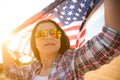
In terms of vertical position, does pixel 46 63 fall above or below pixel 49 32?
below

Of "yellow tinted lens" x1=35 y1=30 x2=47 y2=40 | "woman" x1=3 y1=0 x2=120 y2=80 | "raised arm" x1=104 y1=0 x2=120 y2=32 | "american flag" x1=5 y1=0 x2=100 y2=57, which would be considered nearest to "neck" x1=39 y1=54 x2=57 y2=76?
"woman" x1=3 y1=0 x2=120 y2=80

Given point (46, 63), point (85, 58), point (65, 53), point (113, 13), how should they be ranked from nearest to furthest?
point (113, 13), point (85, 58), point (65, 53), point (46, 63)

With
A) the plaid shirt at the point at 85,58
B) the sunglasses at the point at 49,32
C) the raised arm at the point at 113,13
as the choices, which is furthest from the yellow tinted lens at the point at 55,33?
the raised arm at the point at 113,13

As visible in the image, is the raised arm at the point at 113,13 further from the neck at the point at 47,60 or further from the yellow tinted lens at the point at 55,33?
the neck at the point at 47,60

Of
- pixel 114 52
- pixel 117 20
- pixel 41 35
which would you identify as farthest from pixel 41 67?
pixel 117 20

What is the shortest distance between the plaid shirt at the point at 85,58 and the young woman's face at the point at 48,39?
9cm

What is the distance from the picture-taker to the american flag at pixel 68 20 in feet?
17.6

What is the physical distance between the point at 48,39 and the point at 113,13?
0.84 metres

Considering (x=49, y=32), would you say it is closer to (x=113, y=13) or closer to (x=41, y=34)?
(x=41, y=34)

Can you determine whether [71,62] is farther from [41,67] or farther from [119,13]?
[119,13]

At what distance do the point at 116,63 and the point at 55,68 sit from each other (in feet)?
13.2

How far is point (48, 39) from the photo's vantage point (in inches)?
94.0

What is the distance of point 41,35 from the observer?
2.39 metres

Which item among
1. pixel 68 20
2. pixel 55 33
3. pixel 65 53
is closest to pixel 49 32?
pixel 55 33
